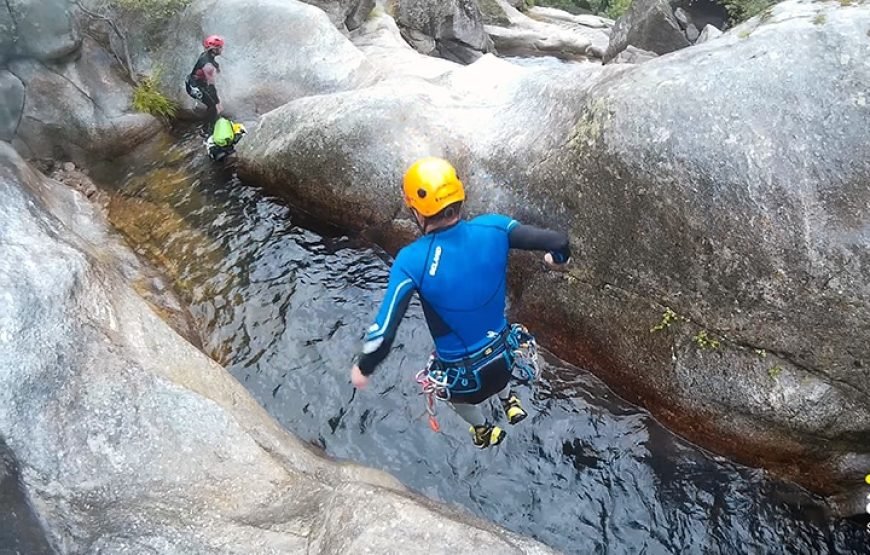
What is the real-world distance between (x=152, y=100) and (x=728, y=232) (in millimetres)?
11915

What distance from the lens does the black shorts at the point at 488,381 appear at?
20.5ft

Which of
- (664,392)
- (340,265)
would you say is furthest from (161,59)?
(664,392)

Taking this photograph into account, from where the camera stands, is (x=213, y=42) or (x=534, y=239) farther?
(x=213, y=42)

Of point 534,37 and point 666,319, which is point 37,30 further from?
point 534,37

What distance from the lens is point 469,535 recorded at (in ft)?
16.0

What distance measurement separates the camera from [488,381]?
6336 mm

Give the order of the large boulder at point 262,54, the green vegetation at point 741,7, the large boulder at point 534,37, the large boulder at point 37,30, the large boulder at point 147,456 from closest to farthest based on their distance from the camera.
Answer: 1. the large boulder at point 147,456
2. the large boulder at point 37,30
3. the large boulder at point 262,54
4. the green vegetation at point 741,7
5. the large boulder at point 534,37

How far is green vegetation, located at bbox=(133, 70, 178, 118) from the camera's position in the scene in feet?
44.8

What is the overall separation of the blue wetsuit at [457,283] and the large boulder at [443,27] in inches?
648

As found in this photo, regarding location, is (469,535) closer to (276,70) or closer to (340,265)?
(340,265)

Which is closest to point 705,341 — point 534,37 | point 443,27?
point 443,27

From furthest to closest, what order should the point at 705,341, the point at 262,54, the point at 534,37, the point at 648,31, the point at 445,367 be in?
the point at 534,37 → the point at 648,31 → the point at 262,54 → the point at 705,341 → the point at 445,367

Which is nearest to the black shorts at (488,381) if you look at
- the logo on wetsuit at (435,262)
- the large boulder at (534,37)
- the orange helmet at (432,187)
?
the logo on wetsuit at (435,262)

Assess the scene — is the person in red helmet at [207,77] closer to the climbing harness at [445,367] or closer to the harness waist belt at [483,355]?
the climbing harness at [445,367]
